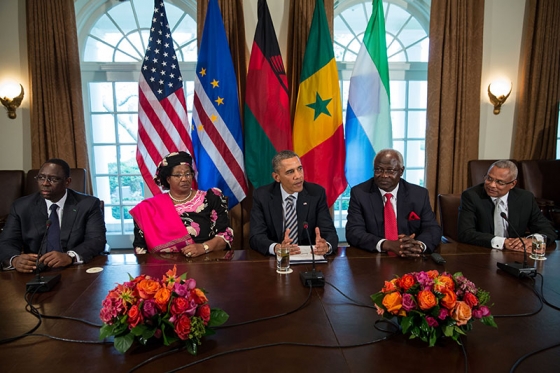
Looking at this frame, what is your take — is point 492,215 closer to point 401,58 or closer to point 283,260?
point 283,260

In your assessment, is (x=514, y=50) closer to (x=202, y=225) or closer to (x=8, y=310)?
(x=202, y=225)

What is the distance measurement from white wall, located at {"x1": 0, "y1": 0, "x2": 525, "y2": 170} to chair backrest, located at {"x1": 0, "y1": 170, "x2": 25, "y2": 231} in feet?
0.99

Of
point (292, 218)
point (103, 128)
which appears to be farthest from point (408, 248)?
point (103, 128)

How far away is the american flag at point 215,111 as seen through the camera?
10.9 ft

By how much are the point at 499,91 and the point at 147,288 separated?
13.1 ft

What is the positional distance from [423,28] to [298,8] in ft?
4.70

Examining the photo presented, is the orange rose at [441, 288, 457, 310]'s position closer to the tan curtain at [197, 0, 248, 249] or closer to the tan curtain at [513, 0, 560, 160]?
the tan curtain at [197, 0, 248, 249]

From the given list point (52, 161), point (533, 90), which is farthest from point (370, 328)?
point (533, 90)

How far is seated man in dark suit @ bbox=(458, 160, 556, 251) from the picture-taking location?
7.47 feet

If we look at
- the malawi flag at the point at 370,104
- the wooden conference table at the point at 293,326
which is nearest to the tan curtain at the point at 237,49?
the malawi flag at the point at 370,104

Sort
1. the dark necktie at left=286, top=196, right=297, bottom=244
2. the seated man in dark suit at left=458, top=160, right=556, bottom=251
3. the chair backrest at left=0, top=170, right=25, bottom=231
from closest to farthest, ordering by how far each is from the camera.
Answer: the seated man in dark suit at left=458, top=160, right=556, bottom=251
the dark necktie at left=286, top=196, right=297, bottom=244
the chair backrest at left=0, top=170, right=25, bottom=231

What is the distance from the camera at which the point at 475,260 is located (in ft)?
5.97

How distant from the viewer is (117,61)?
3.86 metres

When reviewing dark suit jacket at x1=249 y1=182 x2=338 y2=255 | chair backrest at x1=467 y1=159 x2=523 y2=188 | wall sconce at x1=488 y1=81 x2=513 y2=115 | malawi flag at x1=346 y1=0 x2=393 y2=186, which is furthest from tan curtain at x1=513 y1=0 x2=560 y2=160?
dark suit jacket at x1=249 y1=182 x2=338 y2=255
